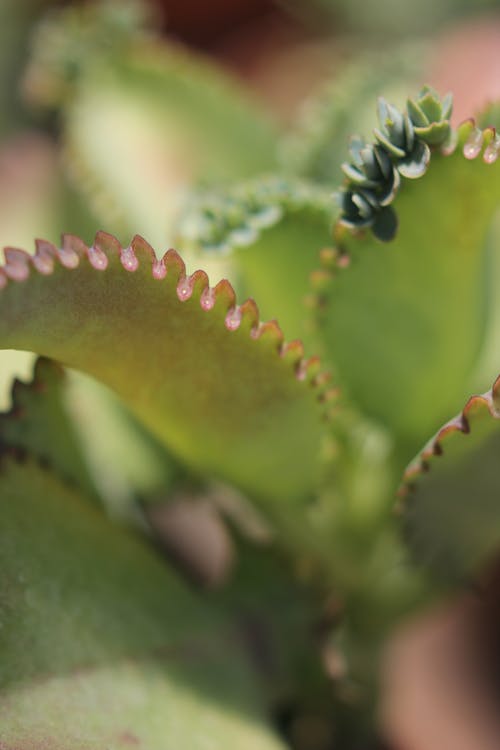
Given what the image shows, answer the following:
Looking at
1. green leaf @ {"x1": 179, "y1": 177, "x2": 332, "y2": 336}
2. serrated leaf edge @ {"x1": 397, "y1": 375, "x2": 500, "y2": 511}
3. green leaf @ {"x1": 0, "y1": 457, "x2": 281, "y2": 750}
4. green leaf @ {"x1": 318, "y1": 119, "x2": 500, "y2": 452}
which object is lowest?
green leaf @ {"x1": 0, "y1": 457, "x2": 281, "y2": 750}

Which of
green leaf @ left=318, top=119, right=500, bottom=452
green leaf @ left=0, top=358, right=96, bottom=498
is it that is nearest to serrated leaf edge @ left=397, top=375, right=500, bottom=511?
green leaf @ left=318, top=119, right=500, bottom=452

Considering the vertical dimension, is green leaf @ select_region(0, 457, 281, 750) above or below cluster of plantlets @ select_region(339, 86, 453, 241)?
below

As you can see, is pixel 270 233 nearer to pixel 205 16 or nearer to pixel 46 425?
pixel 46 425

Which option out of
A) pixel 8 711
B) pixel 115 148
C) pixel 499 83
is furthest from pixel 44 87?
pixel 8 711

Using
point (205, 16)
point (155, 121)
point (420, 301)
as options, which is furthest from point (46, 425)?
point (205, 16)

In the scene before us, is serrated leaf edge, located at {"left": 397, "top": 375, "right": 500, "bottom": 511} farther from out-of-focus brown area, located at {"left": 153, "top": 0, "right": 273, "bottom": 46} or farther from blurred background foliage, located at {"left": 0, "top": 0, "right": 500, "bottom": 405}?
out-of-focus brown area, located at {"left": 153, "top": 0, "right": 273, "bottom": 46}

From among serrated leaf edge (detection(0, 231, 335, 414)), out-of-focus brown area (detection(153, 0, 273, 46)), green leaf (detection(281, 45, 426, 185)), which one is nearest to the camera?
serrated leaf edge (detection(0, 231, 335, 414))

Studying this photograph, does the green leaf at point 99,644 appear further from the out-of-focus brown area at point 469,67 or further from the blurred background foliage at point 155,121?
the out-of-focus brown area at point 469,67
